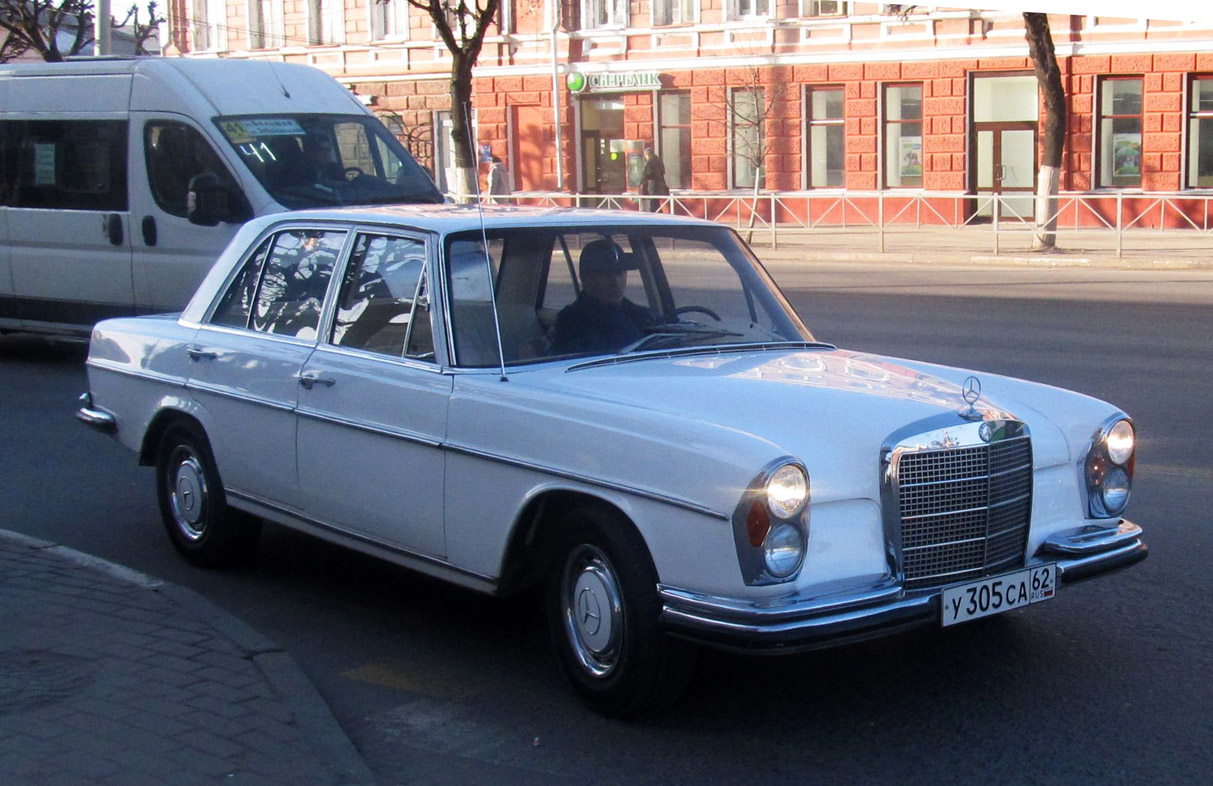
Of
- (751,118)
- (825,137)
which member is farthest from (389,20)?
(825,137)

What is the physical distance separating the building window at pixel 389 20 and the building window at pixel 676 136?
8888mm

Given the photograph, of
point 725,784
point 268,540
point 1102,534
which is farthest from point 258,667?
point 1102,534

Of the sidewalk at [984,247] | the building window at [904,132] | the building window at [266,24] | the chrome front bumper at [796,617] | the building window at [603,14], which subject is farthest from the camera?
the building window at [266,24]

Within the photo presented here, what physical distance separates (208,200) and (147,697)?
761 centimetres

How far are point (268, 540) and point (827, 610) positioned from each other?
3.88 metres

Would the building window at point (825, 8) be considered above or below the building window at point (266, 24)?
below

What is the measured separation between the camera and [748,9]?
115ft

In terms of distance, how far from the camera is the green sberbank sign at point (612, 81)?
36.3 metres

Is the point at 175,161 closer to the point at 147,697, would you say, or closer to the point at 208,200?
the point at 208,200

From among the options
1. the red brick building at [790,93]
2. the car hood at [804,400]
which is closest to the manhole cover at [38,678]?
the car hood at [804,400]

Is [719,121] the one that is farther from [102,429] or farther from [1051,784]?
[1051,784]

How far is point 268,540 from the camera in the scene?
7270 mm

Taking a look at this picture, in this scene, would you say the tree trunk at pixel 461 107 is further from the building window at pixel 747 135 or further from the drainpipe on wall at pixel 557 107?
the building window at pixel 747 135

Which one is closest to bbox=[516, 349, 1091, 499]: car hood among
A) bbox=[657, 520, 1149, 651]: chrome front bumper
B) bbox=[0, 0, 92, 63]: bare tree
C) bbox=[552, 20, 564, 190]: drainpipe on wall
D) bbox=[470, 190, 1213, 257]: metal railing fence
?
bbox=[657, 520, 1149, 651]: chrome front bumper
